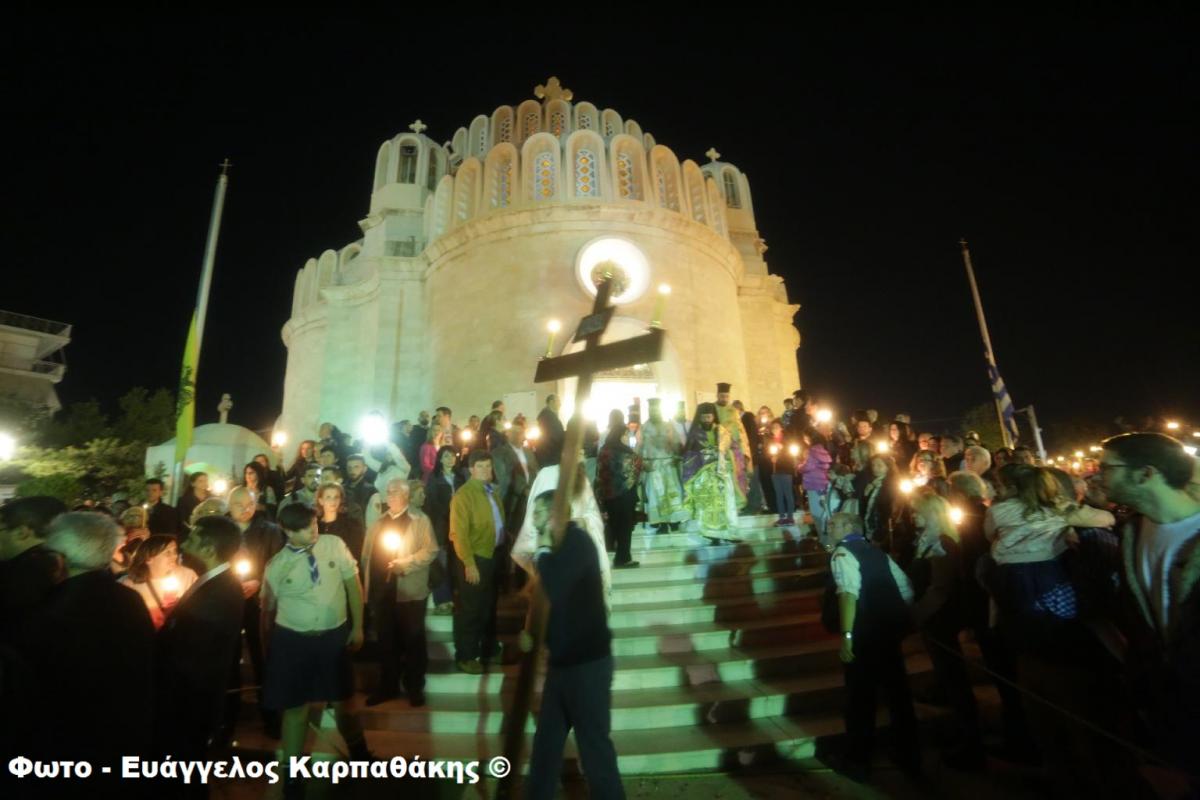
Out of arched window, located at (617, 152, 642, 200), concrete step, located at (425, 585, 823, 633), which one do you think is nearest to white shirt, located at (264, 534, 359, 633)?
concrete step, located at (425, 585, 823, 633)

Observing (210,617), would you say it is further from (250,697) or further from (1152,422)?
(1152,422)

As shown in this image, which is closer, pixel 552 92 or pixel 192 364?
pixel 192 364

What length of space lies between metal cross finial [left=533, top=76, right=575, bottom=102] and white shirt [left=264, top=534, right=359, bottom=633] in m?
22.6

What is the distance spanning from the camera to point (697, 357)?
16172 millimetres

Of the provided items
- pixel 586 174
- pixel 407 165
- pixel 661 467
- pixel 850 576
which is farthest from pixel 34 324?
pixel 850 576

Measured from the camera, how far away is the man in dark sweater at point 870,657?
12.0 ft

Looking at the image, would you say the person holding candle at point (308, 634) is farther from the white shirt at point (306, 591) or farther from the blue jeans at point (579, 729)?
the blue jeans at point (579, 729)

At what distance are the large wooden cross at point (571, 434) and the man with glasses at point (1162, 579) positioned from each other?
Result: 2.07 m

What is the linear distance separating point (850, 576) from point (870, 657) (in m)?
0.57

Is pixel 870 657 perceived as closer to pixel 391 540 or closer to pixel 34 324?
pixel 391 540

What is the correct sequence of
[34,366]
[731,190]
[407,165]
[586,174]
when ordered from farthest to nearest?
[34,366] < [731,190] < [407,165] < [586,174]

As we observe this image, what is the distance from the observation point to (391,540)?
187 inches

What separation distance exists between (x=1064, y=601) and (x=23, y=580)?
5.49 meters

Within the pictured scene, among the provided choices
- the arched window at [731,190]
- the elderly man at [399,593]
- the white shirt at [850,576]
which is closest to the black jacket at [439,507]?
the elderly man at [399,593]
